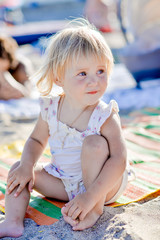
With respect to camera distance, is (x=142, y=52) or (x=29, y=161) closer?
(x=29, y=161)

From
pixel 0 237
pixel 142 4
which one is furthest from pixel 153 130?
pixel 142 4

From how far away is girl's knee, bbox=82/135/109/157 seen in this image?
156 cm

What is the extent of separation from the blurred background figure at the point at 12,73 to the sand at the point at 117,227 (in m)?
2.44

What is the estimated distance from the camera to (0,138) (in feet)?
9.85

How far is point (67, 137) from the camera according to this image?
5.74 feet

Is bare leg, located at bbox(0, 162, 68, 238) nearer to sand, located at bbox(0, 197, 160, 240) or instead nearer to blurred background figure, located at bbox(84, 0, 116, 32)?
sand, located at bbox(0, 197, 160, 240)

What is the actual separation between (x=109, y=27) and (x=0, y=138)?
7412 mm

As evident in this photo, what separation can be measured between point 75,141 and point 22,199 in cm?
37

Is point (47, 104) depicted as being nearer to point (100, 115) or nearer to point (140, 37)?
point (100, 115)

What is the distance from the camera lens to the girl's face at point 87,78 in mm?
1604

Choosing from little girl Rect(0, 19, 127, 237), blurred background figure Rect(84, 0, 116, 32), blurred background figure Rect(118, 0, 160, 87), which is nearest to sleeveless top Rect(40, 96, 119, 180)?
little girl Rect(0, 19, 127, 237)

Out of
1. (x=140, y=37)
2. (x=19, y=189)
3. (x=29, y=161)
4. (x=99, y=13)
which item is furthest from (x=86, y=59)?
(x=99, y=13)

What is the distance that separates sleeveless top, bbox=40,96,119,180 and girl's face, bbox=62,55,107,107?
3.1 inches

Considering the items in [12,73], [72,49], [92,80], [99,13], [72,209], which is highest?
[72,49]
